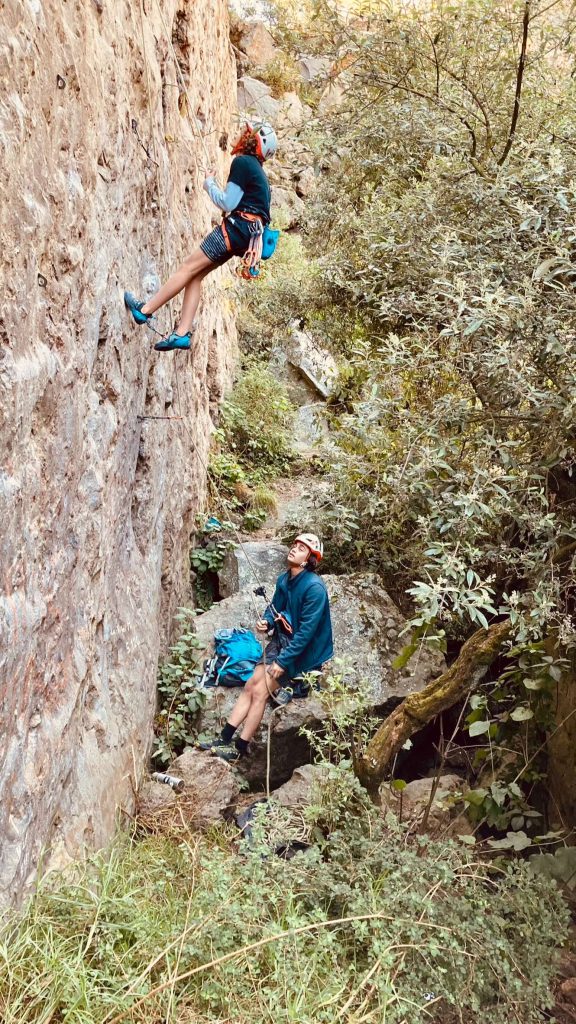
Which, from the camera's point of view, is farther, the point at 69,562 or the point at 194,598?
the point at 194,598

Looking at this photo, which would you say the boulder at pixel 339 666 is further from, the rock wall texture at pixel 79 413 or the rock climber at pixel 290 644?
the rock wall texture at pixel 79 413

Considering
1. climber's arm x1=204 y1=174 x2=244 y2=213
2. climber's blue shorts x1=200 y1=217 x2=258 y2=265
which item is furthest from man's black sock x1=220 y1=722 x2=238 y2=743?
climber's arm x1=204 y1=174 x2=244 y2=213

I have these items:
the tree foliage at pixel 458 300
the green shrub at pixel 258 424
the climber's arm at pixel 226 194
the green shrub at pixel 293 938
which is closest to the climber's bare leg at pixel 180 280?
the climber's arm at pixel 226 194

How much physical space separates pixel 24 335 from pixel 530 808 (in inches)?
166

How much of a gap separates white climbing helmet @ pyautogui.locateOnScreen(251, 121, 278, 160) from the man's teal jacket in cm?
298

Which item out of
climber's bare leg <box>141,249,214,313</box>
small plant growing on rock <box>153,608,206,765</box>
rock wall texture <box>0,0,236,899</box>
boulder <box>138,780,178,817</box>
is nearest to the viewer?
rock wall texture <box>0,0,236,899</box>

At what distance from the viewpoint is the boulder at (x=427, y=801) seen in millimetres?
5280

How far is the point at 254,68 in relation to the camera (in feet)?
59.5

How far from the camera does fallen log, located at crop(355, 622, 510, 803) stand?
16.4 ft

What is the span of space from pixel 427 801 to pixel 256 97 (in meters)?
16.5

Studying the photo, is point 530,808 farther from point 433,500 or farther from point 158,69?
point 158,69

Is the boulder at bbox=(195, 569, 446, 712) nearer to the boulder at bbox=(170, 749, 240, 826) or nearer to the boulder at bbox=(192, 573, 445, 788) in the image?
the boulder at bbox=(192, 573, 445, 788)

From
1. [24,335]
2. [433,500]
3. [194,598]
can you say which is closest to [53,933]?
[24,335]

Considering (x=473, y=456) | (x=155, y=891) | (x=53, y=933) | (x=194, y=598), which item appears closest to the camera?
(x=53, y=933)
